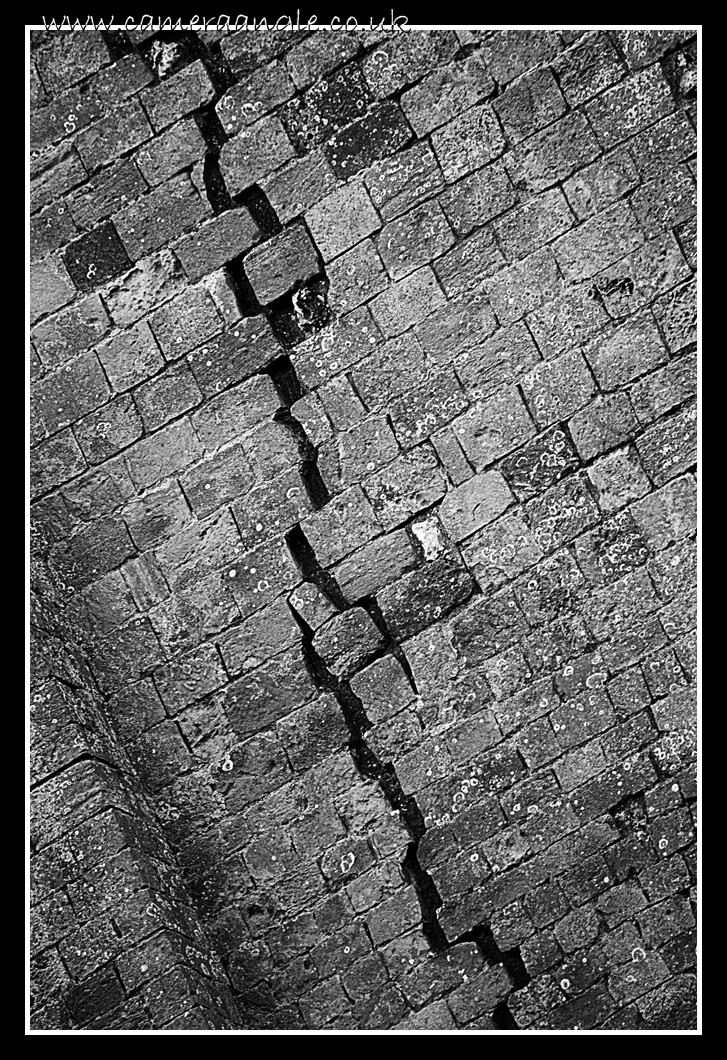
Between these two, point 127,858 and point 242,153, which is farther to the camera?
point 242,153

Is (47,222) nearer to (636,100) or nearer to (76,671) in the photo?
(76,671)

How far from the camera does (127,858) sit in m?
3.96

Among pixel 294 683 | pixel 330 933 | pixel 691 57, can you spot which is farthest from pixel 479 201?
pixel 330 933

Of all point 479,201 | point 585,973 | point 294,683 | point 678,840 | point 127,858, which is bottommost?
point 585,973

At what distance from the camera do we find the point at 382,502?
434 centimetres

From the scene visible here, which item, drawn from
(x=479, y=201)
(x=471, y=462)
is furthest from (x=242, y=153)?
(x=471, y=462)

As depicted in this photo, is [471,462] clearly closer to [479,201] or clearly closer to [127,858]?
[479,201]

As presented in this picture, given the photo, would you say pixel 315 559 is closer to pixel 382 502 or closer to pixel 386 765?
pixel 382 502

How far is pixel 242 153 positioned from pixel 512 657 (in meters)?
2.87

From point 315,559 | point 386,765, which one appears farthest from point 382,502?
point 386,765

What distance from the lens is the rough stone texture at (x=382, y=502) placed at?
4.26 m

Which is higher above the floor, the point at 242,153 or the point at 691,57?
the point at 242,153

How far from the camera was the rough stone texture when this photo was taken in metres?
4.26
